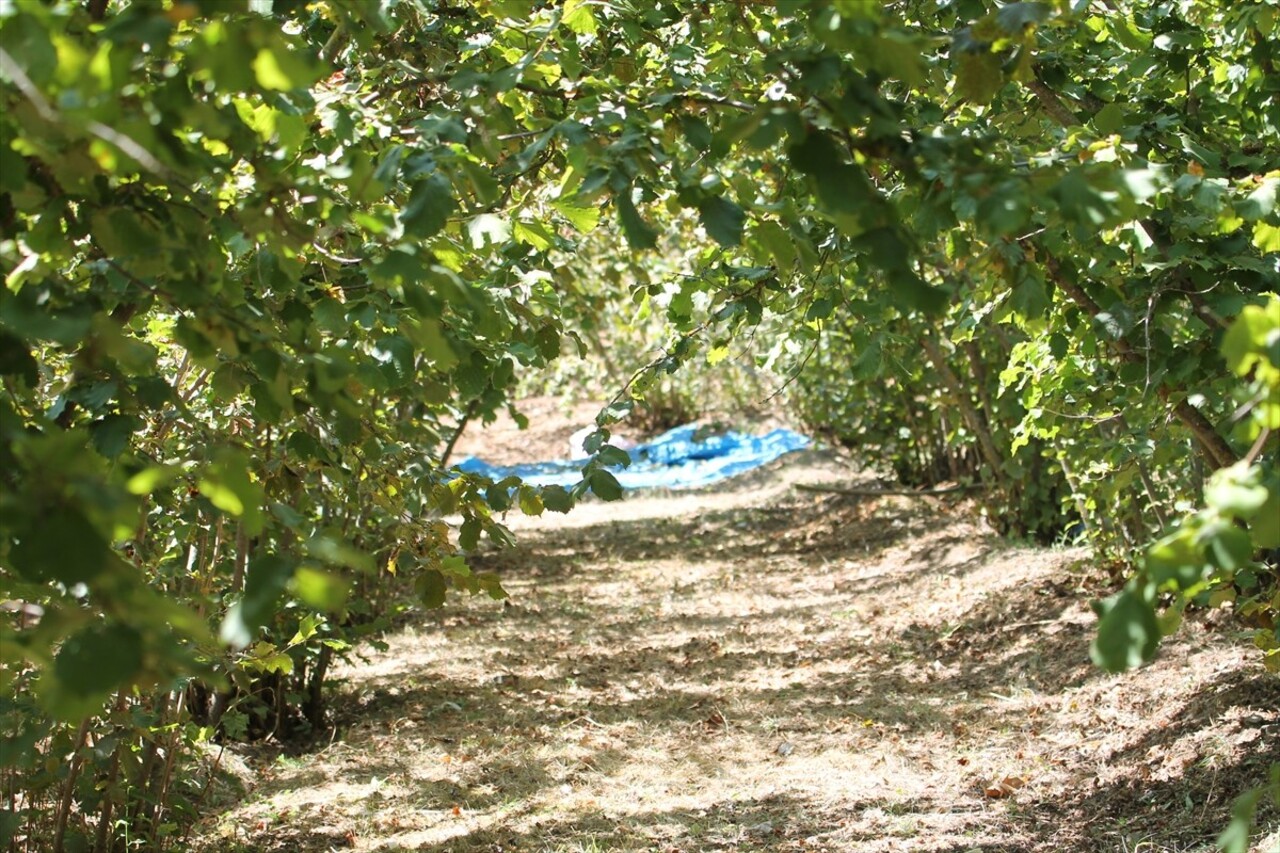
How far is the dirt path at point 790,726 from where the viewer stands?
12.0ft

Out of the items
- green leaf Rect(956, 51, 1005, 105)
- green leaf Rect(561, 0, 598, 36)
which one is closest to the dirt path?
green leaf Rect(956, 51, 1005, 105)

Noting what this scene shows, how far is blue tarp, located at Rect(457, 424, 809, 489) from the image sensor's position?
12617mm

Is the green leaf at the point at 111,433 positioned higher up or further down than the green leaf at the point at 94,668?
higher up

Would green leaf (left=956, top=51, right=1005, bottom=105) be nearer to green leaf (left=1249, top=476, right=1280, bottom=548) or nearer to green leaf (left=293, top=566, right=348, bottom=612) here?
green leaf (left=1249, top=476, right=1280, bottom=548)

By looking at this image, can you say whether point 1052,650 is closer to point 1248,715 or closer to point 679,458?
point 1248,715

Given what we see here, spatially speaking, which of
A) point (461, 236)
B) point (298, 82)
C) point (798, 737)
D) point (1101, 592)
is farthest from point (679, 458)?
point (298, 82)

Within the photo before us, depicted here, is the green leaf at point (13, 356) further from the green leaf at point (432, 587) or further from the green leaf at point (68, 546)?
the green leaf at point (432, 587)

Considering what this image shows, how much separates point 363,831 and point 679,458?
1019 centimetres

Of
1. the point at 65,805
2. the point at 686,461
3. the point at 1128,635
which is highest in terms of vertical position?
the point at 1128,635

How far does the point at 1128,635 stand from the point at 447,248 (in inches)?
52.6

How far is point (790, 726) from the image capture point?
4875 millimetres

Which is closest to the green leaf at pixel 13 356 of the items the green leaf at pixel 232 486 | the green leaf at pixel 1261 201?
the green leaf at pixel 232 486

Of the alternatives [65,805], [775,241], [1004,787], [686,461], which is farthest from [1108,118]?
[686,461]

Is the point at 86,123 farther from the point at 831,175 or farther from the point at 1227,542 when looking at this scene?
the point at 1227,542
